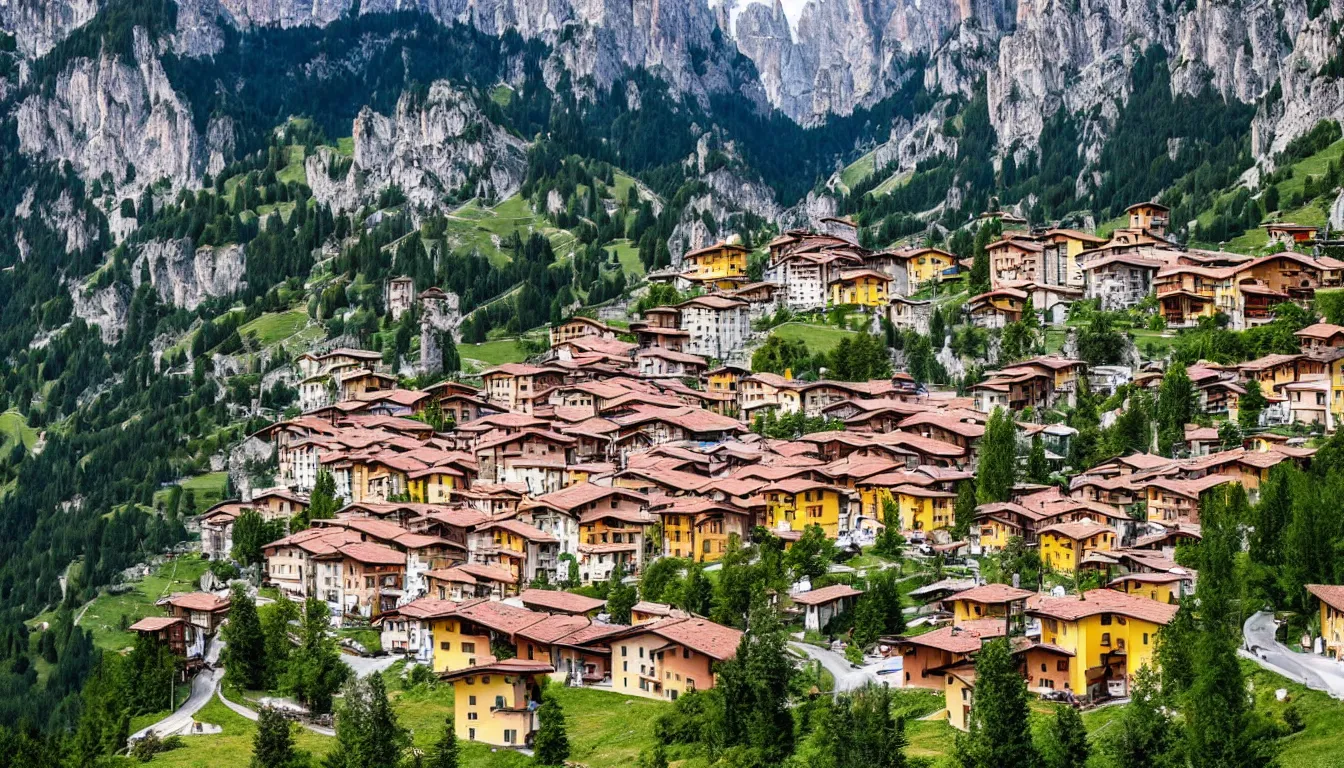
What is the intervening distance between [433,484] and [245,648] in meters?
27.5

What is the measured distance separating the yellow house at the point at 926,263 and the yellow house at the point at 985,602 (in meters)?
82.1

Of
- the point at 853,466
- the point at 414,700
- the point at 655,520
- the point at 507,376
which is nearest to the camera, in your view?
the point at 414,700

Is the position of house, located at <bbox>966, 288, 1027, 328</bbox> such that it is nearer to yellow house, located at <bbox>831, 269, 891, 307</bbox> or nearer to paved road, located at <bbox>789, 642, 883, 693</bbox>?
yellow house, located at <bbox>831, 269, 891, 307</bbox>

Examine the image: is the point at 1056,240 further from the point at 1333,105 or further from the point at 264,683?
the point at 264,683

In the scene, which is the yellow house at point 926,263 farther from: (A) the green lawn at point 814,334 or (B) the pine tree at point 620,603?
(B) the pine tree at point 620,603

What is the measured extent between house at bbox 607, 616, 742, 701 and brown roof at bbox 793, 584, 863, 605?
15.0 ft

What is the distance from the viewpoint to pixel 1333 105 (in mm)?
193000

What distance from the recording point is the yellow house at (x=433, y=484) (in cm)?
11425

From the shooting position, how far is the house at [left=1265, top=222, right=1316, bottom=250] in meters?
152

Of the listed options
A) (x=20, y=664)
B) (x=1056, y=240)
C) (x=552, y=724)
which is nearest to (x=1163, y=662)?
(x=552, y=724)

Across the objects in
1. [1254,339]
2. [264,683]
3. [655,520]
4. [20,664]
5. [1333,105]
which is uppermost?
[1333,105]

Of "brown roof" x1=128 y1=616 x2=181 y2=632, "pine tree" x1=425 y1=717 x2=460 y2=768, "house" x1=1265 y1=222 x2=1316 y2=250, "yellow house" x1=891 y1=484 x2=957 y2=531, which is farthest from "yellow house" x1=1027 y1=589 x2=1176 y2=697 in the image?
"house" x1=1265 y1=222 x2=1316 y2=250

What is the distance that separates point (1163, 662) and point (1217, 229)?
112269 mm

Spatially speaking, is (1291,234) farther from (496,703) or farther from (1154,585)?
(496,703)
